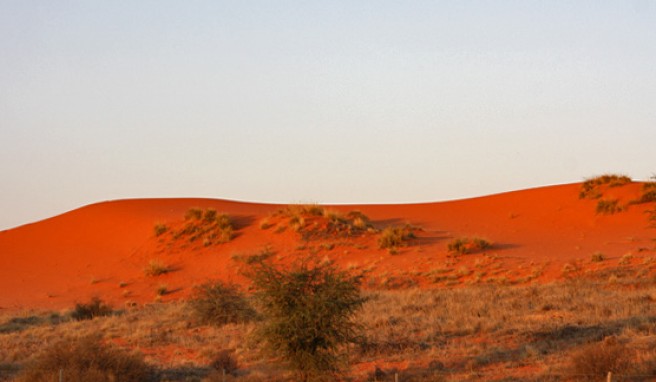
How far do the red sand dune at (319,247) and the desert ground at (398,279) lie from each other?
16cm

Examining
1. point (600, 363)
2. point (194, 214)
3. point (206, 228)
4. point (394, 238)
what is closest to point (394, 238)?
point (394, 238)

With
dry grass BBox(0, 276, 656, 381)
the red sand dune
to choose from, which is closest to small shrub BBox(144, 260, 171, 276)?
the red sand dune

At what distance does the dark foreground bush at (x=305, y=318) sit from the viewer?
16.7 m

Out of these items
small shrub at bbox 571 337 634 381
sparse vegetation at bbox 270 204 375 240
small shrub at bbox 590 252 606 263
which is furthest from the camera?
sparse vegetation at bbox 270 204 375 240

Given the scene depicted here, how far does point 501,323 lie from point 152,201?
161ft

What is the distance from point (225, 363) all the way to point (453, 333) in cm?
626

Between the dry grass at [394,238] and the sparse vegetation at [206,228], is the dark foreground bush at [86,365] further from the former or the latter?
the sparse vegetation at [206,228]

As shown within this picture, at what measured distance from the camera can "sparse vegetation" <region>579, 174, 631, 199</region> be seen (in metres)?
51.9

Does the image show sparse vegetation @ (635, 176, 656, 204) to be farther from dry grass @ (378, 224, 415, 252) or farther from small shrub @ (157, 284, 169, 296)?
small shrub @ (157, 284, 169, 296)

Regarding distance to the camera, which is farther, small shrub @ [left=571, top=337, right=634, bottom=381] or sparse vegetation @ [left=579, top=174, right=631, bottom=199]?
sparse vegetation @ [left=579, top=174, right=631, bottom=199]

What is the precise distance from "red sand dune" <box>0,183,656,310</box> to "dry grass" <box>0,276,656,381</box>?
5.97m

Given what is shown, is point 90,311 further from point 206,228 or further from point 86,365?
point 206,228

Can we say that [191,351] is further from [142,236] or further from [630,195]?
[630,195]

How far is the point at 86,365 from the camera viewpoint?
54.1 ft
